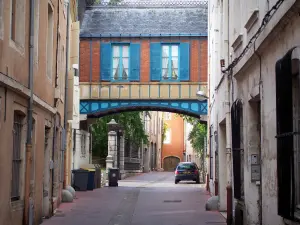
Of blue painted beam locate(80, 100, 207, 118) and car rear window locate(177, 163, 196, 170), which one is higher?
blue painted beam locate(80, 100, 207, 118)

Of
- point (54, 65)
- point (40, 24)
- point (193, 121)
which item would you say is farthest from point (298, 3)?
point (193, 121)

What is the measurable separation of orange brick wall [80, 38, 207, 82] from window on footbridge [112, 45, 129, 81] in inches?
28.2

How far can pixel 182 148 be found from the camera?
8462 centimetres

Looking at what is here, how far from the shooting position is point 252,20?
1029cm

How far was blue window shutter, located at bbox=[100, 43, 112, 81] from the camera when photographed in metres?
29.0

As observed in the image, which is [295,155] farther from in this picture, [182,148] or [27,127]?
[182,148]

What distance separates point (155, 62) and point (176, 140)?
57.8 m

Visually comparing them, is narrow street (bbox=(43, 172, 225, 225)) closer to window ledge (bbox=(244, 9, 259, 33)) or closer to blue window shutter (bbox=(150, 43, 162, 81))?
window ledge (bbox=(244, 9, 259, 33))

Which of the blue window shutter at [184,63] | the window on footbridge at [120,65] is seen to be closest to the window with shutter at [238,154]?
the blue window shutter at [184,63]

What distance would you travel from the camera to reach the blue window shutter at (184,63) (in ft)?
94.5

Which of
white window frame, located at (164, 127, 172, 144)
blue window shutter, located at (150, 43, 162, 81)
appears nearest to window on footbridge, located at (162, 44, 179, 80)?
blue window shutter, located at (150, 43, 162, 81)

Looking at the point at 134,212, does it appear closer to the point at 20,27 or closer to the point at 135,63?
the point at 20,27

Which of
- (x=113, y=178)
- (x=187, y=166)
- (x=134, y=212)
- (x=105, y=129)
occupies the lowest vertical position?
(x=134, y=212)

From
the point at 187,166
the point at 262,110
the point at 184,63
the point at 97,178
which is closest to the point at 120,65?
the point at 184,63
